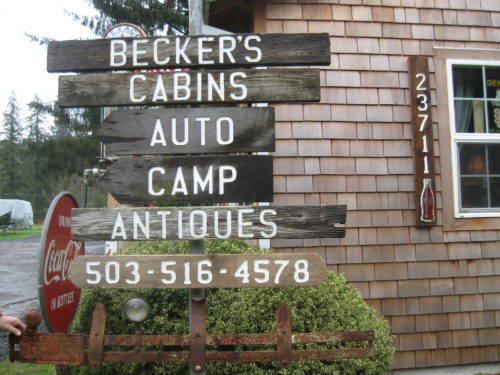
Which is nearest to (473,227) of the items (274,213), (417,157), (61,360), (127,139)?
(417,157)

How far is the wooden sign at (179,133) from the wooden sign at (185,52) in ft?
0.89

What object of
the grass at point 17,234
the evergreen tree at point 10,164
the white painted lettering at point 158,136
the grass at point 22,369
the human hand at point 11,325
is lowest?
the grass at point 22,369

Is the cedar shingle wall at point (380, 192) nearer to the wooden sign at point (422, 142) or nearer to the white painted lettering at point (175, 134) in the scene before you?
the wooden sign at point (422, 142)

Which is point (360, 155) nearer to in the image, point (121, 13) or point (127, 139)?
point (127, 139)

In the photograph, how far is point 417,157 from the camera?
396 cm

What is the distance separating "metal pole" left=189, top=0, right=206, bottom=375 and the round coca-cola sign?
815 mm

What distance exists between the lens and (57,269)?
248cm

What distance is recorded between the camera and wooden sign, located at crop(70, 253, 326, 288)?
2.07 meters

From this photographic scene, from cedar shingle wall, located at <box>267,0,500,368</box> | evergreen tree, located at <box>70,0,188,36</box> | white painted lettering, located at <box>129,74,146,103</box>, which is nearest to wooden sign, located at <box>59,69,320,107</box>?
white painted lettering, located at <box>129,74,146,103</box>

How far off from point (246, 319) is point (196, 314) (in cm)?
53

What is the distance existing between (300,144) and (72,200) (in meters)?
2.06

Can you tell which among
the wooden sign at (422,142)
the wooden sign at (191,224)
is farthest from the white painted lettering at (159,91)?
the wooden sign at (422,142)

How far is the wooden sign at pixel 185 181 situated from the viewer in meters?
2.14

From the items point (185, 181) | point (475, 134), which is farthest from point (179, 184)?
point (475, 134)
